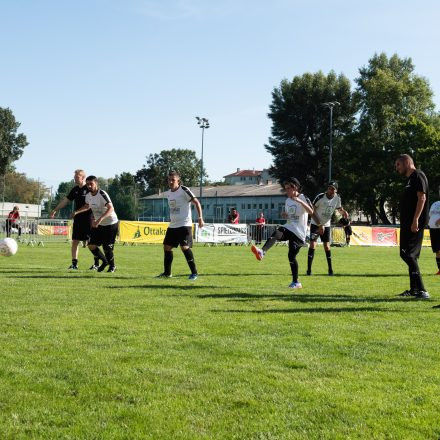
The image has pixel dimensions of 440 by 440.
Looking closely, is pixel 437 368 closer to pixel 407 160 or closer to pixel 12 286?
pixel 407 160

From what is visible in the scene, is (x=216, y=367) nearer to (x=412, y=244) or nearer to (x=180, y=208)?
(x=412, y=244)

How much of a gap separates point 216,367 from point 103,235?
8.79m

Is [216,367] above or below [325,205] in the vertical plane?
below

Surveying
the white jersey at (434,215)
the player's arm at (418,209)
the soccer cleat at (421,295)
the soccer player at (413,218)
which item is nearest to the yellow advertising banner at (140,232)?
the white jersey at (434,215)

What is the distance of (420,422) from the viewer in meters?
3.35

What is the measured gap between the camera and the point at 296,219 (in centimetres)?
1077

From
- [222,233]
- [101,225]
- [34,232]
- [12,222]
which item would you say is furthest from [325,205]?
[34,232]

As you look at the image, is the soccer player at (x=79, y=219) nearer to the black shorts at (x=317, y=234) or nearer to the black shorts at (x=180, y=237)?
the black shorts at (x=180, y=237)

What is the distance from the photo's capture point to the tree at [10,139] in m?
81.9

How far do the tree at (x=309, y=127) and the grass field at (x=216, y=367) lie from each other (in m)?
57.1

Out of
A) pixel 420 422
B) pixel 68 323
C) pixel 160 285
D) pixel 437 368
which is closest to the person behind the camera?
pixel 420 422


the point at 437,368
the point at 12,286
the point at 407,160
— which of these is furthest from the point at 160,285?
the point at 437,368

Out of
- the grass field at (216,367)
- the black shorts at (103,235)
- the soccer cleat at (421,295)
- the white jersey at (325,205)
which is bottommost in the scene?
the grass field at (216,367)

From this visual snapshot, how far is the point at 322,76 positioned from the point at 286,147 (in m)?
8.70
